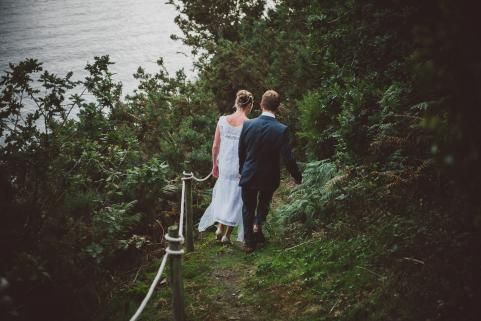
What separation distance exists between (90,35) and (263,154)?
3209cm

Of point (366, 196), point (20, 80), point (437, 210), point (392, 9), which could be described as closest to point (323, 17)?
point (392, 9)

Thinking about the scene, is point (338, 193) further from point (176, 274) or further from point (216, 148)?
point (176, 274)

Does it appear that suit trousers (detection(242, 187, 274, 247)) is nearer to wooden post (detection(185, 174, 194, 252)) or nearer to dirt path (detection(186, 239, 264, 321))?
dirt path (detection(186, 239, 264, 321))

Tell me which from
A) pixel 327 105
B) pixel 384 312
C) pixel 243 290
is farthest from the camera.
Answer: pixel 327 105

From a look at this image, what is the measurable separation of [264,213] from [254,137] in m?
1.24

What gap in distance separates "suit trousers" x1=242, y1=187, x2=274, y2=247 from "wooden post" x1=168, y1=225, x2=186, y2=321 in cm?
218

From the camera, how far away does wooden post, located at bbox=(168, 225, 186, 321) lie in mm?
3779

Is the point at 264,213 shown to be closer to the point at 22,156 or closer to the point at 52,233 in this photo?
the point at 52,233

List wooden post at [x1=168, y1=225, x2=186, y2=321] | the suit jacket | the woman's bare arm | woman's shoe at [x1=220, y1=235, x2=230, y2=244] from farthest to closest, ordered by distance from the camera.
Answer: woman's shoe at [x1=220, y1=235, x2=230, y2=244]
the woman's bare arm
the suit jacket
wooden post at [x1=168, y1=225, x2=186, y2=321]

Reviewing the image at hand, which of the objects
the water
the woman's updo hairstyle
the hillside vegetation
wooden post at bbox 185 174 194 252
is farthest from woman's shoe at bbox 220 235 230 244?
the water

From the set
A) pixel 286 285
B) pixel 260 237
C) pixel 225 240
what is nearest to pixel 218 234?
pixel 225 240

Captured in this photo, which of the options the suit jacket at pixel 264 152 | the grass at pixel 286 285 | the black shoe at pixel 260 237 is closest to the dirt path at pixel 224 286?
the grass at pixel 286 285

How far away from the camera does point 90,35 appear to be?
33.2 metres

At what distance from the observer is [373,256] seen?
436cm
